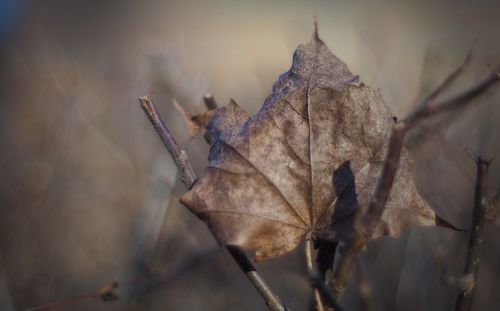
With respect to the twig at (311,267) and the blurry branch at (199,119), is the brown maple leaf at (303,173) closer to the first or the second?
the twig at (311,267)

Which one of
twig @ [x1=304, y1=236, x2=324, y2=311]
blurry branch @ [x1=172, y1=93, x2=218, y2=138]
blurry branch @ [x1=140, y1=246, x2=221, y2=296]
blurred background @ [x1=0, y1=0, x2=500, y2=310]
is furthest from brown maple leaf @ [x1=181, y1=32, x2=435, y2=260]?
blurry branch @ [x1=140, y1=246, x2=221, y2=296]

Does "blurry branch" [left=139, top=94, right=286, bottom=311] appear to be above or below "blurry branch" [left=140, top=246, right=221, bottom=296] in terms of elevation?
above

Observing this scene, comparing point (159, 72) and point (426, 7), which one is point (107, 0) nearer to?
point (159, 72)

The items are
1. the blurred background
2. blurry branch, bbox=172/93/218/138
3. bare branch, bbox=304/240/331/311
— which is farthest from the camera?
the blurred background

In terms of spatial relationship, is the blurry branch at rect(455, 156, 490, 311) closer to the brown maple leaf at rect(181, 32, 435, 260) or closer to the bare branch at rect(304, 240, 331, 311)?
Answer: the brown maple leaf at rect(181, 32, 435, 260)

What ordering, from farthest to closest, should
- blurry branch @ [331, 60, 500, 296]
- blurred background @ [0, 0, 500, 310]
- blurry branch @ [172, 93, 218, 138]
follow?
blurred background @ [0, 0, 500, 310]
blurry branch @ [172, 93, 218, 138]
blurry branch @ [331, 60, 500, 296]

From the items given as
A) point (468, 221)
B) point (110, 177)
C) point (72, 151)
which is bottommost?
point (468, 221)

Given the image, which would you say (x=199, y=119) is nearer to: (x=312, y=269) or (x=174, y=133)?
(x=312, y=269)

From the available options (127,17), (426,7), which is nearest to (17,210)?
(127,17)
